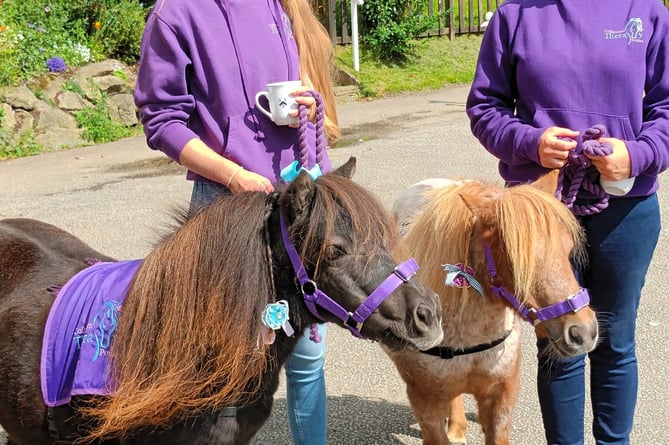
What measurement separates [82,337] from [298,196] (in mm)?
839

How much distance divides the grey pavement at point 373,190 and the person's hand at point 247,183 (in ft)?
0.75

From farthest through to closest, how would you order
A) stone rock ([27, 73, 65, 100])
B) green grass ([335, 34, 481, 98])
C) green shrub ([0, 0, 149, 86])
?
green grass ([335, 34, 481, 98]) → green shrub ([0, 0, 149, 86]) → stone rock ([27, 73, 65, 100])

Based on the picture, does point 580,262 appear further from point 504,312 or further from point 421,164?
point 421,164

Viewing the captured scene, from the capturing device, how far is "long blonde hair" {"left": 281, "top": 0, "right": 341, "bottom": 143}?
257 cm

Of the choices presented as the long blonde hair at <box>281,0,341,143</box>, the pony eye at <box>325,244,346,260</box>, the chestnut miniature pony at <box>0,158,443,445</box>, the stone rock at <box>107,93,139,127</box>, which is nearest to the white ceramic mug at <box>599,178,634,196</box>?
the chestnut miniature pony at <box>0,158,443,445</box>

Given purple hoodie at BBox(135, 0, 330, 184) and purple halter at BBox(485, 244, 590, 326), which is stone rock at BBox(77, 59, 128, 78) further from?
purple halter at BBox(485, 244, 590, 326)

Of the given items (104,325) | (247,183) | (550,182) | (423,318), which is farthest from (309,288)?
(550,182)

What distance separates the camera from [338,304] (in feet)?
6.36

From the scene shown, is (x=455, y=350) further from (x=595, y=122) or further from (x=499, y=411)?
(x=595, y=122)

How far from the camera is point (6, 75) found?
33.9ft

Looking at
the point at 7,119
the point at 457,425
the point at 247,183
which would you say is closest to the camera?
the point at 247,183

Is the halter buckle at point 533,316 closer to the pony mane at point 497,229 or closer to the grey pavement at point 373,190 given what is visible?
the pony mane at point 497,229

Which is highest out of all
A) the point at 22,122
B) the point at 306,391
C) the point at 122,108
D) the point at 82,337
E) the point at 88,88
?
the point at 82,337

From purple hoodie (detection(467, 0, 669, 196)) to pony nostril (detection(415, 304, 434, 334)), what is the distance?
0.90 metres
